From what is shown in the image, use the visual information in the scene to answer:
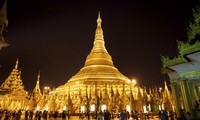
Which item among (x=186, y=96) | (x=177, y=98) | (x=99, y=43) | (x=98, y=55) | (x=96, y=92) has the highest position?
(x=99, y=43)

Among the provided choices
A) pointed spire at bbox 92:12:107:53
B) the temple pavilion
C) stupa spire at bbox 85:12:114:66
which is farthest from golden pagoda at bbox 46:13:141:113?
the temple pavilion

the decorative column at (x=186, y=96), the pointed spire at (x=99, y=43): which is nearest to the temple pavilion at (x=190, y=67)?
the decorative column at (x=186, y=96)

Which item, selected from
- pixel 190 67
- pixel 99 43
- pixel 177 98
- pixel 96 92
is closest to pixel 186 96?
pixel 177 98

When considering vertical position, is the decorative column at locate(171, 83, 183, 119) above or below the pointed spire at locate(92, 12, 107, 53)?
below

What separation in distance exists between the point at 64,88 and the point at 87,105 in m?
8.87

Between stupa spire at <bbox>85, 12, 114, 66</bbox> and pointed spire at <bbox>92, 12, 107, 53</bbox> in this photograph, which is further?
pointed spire at <bbox>92, 12, 107, 53</bbox>

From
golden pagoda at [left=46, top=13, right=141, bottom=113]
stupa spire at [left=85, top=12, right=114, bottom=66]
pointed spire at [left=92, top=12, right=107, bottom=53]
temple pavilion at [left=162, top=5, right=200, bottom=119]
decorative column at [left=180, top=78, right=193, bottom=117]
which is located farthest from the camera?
pointed spire at [left=92, top=12, right=107, bottom=53]

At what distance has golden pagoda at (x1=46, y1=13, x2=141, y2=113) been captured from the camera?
26172mm

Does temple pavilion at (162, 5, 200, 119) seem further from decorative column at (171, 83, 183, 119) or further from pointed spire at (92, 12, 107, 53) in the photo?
pointed spire at (92, 12, 107, 53)

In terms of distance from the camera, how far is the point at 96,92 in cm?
2750

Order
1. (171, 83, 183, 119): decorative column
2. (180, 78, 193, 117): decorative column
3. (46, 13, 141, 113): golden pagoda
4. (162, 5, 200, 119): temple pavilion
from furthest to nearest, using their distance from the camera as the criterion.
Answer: (46, 13, 141, 113): golden pagoda, (171, 83, 183, 119): decorative column, (180, 78, 193, 117): decorative column, (162, 5, 200, 119): temple pavilion

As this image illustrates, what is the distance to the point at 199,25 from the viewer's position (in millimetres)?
12695

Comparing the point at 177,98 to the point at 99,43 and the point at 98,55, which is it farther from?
the point at 99,43

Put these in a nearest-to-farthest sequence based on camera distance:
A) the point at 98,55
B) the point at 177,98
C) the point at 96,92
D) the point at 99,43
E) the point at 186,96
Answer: the point at 186,96 < the point at 177,98 < the point at 96,92 < the point at 98,55 < the point at 99,43
